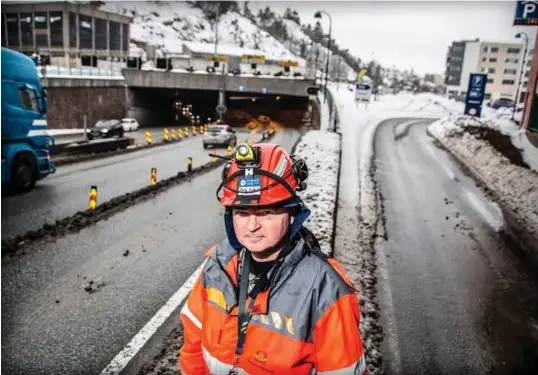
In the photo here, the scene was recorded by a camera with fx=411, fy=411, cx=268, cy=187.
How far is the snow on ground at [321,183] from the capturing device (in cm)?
770

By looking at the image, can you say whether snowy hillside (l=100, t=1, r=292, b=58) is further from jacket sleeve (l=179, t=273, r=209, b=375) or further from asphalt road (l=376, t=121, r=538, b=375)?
jacket sleeve (l=179, t=273, r=209, b=375)

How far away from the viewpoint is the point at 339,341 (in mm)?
2057

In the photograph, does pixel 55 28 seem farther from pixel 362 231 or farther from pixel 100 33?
pixel 362 231

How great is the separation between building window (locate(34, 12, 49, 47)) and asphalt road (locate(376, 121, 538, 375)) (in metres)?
68.1

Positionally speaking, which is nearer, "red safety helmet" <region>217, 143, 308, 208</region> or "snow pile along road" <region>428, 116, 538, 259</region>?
"red safety helmet" <region>217, 143, 308, 208</region>

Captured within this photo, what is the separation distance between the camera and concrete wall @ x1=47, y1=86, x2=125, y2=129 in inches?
1339

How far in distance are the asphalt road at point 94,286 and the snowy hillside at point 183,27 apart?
10572cm

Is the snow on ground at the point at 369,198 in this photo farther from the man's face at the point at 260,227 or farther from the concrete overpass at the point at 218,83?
the concrete overpass at the point at 218,83

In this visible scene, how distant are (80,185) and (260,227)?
1350 cm

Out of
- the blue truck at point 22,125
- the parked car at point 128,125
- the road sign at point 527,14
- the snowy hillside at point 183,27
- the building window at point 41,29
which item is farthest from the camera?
the snowy hillside at point 183,27

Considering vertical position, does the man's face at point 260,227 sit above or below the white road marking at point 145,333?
above

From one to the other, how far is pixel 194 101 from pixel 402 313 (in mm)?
52770

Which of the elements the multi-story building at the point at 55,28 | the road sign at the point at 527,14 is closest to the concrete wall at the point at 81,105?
the multi-story building at the point at 55,28

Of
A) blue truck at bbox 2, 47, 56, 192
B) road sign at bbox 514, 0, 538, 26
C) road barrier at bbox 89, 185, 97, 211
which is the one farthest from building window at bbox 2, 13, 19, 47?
road sign at bbox 514, 0, 538, 26
